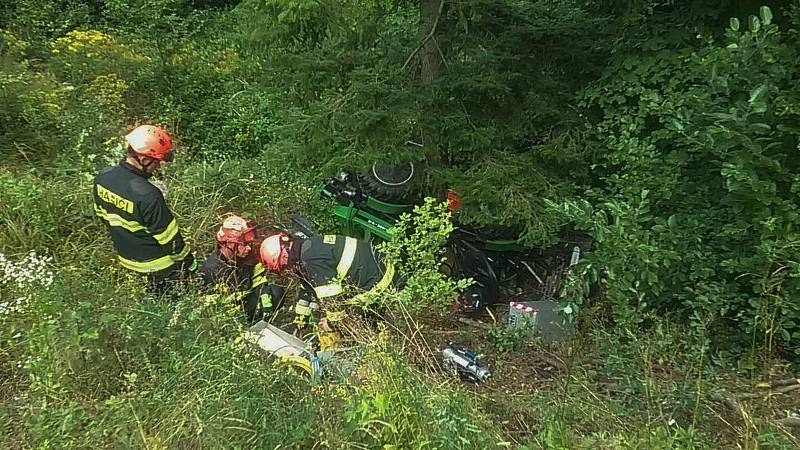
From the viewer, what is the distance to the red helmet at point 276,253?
15.8 ft

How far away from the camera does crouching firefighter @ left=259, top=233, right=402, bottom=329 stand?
4.53 meters

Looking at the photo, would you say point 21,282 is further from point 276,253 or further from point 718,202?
point 718,202

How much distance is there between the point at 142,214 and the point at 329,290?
148cm

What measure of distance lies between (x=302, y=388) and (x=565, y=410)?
1.29 meters

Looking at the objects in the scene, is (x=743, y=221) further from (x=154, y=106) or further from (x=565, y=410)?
(x=154, y=106)

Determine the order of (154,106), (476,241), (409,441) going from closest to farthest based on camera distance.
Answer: (409,441)
(476,241)
(154,106)

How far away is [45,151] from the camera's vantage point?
7613 mm

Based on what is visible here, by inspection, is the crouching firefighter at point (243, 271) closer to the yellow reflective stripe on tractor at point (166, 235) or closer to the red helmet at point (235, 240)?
the red helmet at point (235, 240)

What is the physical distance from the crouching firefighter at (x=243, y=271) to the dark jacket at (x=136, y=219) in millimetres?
349

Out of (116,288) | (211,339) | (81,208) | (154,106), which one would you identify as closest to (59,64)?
(154,106)

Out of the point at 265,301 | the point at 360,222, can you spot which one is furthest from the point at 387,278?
the point at 360,222

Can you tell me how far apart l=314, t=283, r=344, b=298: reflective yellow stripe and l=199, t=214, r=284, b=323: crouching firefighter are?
0.64 metres

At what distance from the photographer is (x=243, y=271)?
5137 millimetres

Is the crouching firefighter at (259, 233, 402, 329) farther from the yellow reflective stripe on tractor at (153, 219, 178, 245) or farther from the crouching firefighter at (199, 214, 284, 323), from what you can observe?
the yellow reflective stripe on tractor at (153, 219, 178, 245)
